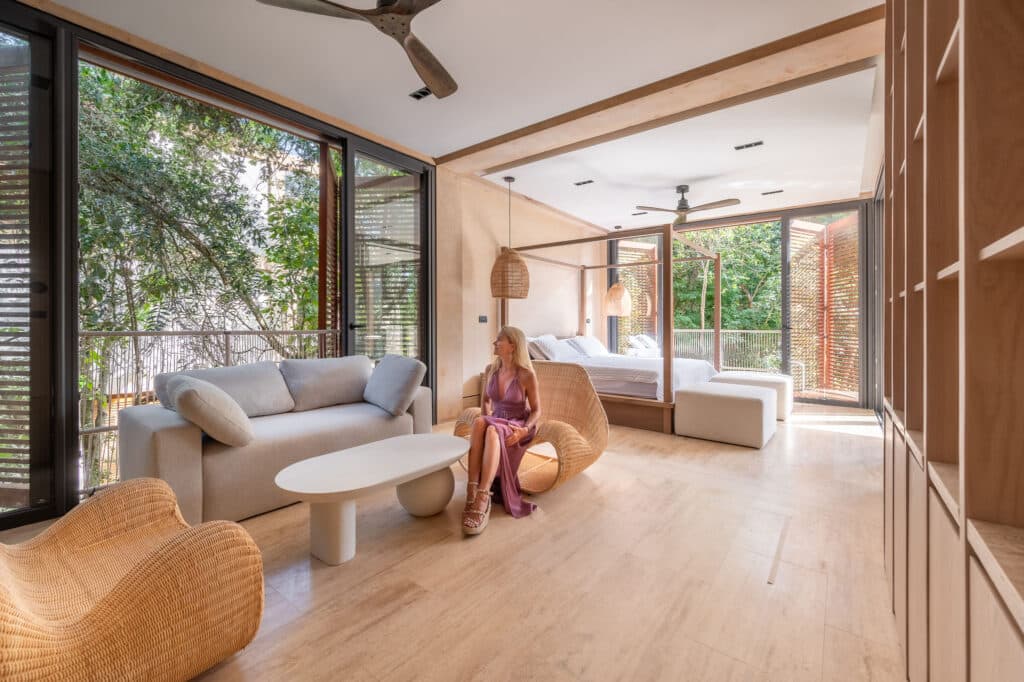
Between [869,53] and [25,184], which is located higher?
[869,53]

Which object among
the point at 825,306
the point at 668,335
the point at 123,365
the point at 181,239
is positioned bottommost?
the point at 123,365

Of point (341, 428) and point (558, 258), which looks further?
point (558, 258)

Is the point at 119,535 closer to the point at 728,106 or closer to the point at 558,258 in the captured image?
the point at 728,106

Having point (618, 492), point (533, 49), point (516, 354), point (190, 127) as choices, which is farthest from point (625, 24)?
point (190, 127)

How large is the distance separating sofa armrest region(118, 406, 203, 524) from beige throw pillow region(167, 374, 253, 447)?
8 cm

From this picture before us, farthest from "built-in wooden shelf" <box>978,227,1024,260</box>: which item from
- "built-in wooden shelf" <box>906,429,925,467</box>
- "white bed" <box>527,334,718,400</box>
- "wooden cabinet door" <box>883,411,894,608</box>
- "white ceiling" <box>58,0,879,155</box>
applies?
"white bed" <box>527,334,718,400</box>

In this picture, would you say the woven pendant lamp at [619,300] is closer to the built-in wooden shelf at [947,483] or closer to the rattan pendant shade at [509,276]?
the rattan pendant shade at [509,276]

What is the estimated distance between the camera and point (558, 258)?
22.8 feet

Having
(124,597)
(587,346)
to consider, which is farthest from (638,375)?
(124,597)

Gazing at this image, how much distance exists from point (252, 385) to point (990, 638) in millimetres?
3405

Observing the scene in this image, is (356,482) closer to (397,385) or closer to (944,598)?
(397,385)

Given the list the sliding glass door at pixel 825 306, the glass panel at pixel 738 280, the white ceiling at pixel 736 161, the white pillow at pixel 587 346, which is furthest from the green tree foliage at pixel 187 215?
the glass panel at pixel 738 280

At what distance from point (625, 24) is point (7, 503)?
14.2 feet

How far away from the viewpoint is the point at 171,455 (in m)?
2.22
